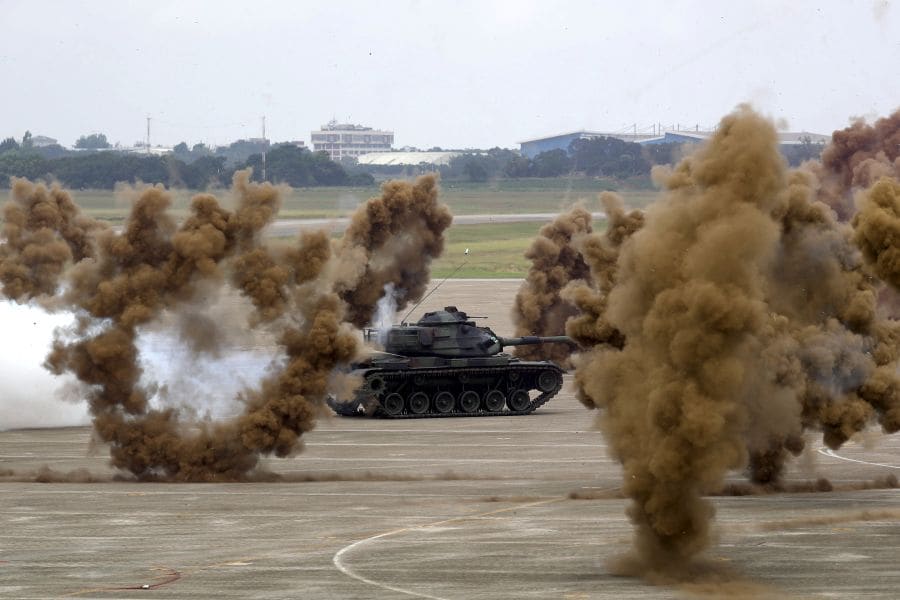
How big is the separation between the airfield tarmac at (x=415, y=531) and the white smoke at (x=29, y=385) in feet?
18.4

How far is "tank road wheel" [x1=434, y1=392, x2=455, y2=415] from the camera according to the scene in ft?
157

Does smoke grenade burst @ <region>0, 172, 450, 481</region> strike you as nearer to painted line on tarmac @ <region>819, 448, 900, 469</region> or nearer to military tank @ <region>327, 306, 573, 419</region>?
painted line on tarmac @ <region>819, 448, 900, 469</region>

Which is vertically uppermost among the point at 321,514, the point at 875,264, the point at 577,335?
the point at 875,264

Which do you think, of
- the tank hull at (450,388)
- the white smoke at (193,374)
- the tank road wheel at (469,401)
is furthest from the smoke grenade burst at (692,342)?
the tank road wheel at (469,401)

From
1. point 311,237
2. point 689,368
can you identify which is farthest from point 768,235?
point 311,237

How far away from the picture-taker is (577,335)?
33.8m

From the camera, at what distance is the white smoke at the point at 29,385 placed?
45.2m

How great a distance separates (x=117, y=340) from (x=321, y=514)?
664 centimetres

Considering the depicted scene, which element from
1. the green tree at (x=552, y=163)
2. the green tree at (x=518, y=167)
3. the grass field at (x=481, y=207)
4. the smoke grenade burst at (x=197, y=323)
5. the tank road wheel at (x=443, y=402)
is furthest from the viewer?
the green tree at (x=518, y=167)

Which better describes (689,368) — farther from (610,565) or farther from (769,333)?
(769,333)

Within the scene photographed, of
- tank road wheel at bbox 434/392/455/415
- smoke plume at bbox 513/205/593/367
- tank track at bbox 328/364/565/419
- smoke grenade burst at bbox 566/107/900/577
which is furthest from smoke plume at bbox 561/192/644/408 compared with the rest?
smoke plume at bbox 513/205/593/367

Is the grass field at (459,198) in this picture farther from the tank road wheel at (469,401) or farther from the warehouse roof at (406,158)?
the warehouse roof at (406,158)

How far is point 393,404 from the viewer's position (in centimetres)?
4750

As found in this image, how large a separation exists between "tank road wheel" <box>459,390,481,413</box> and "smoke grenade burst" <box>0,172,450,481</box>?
14.6m
